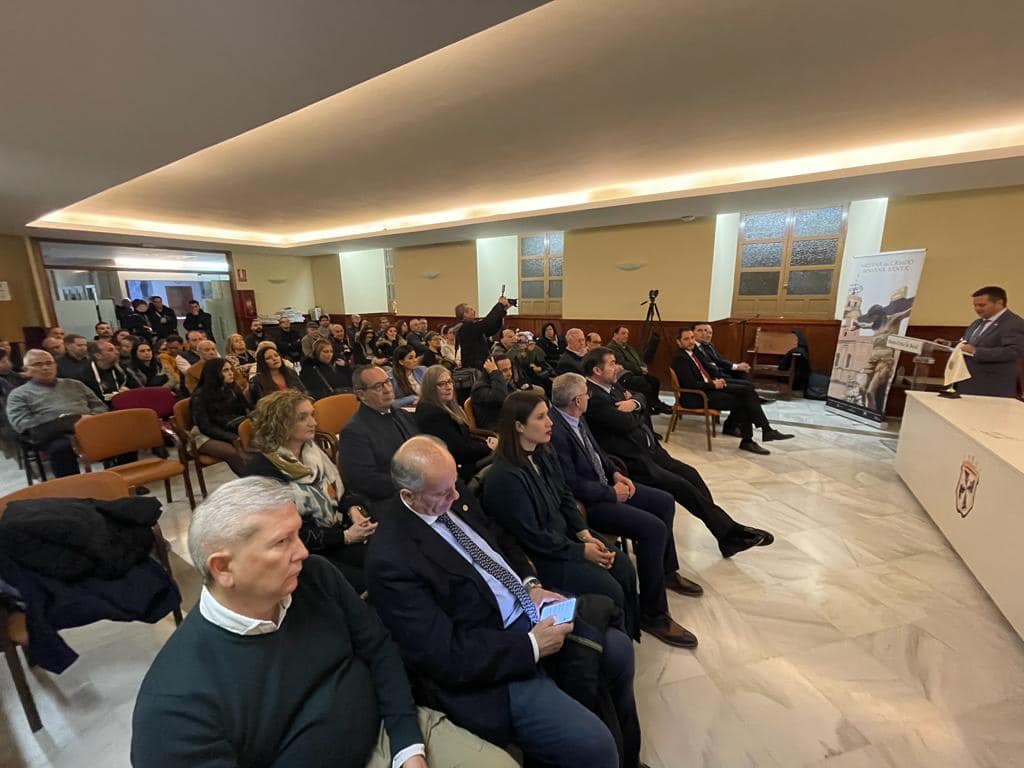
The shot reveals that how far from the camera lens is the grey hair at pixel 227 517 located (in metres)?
0.91

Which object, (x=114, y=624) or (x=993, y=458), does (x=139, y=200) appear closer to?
(x=114, y=624)

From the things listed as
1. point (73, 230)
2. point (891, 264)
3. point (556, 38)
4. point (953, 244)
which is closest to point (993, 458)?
point (556, 38)

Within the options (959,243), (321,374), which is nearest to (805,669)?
(321,374)

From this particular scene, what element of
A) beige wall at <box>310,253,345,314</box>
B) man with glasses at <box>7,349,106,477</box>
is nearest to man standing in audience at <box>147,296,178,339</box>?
beige wall at <box>310,253,345,314</box>

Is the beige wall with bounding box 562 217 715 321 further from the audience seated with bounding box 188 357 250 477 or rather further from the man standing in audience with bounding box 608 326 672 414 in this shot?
the audience seated with bounding box 188 357 250 477

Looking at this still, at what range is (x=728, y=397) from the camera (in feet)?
14.8

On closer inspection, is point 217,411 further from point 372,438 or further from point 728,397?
point 728,397

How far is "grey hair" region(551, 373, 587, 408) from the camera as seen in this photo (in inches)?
91.0

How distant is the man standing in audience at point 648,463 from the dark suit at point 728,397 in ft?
6.36

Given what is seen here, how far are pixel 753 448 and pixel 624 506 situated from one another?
2.77 meters

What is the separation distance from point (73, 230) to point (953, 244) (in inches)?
459

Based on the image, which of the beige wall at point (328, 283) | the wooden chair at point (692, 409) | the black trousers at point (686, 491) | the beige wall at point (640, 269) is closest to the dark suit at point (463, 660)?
the black trousers at point (686, 491)

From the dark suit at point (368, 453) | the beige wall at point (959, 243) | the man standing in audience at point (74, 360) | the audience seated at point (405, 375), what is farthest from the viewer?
the beige wall at point (959, 243)

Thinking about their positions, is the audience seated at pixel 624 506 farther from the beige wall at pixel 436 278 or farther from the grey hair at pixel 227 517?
the beige wall at pixel 436 278
